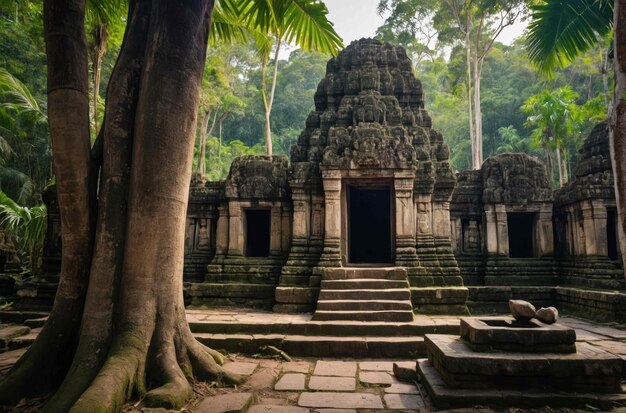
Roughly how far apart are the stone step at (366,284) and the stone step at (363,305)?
0.48 m

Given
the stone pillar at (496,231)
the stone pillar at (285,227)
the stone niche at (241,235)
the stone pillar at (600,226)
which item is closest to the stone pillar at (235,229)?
the stone niche at (241,235)

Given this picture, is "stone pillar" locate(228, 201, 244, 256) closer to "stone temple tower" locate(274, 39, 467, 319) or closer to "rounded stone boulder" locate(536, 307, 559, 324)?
"stone temple tower" locate(274, 39, 467, 319)

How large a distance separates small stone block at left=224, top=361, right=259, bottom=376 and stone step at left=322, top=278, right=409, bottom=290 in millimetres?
2433

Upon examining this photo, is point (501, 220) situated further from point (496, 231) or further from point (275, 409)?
point (275, 409)

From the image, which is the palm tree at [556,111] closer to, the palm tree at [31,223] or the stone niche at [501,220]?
the stone niche at [501,220]

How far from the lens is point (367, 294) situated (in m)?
7.01

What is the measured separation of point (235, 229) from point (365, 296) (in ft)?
11.9

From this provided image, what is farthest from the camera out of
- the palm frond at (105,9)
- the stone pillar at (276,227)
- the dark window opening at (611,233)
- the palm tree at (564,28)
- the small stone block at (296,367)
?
the stone pillar at (276,227)

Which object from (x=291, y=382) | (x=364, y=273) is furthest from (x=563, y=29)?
(x=291, y=382)

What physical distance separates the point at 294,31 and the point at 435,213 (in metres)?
5.07

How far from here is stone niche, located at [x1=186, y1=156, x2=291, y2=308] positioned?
8.20m

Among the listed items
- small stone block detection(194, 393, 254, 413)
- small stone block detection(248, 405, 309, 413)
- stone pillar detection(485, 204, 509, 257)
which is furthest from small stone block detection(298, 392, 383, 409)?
stone pillar detection(485, 204, 509, 257)

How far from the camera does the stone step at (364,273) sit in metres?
7.48

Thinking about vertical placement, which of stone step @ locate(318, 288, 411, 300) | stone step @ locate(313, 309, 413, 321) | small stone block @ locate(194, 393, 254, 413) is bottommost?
small stone block @ locate(194, 393, 254, 413)
